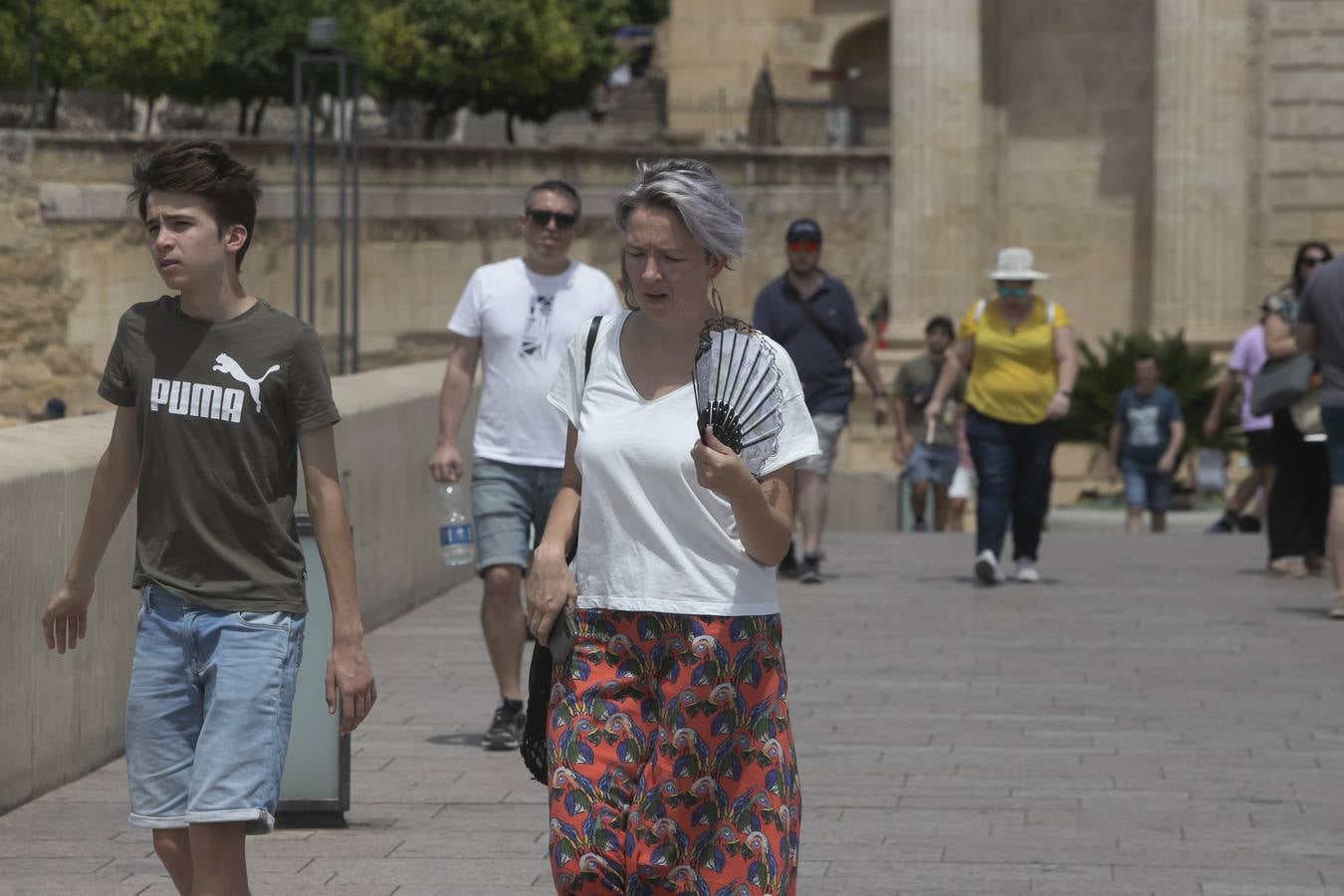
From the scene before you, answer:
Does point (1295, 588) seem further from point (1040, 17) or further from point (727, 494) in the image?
point (1040, 17)

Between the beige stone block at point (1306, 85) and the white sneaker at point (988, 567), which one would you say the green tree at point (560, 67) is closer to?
the beige stone block at point (1306, 85)

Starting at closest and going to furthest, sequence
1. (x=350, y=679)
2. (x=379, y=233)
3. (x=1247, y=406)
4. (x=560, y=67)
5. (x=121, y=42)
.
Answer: (x=350, y=679), (x=1247, y=406), (x=379, y=233), (x=121, y=42), (x=560, y=67)

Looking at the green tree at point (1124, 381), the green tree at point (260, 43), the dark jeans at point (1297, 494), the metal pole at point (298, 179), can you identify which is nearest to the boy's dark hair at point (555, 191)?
the dark jeans at point (1297, 494)

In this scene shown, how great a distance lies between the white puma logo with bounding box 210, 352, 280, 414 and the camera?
4730 mm

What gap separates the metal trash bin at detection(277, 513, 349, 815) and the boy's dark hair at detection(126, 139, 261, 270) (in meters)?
2.00

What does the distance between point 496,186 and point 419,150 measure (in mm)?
1773

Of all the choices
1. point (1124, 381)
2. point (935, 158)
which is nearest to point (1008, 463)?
point (1124, 381)

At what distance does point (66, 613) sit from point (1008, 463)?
8.07m

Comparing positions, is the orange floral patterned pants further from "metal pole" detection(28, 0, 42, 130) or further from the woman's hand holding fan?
"metal pole" detection(28, 0, 42, 130)

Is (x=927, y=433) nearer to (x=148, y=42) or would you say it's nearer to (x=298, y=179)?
(x=298, y=179)

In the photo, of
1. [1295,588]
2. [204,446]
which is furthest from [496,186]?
[204,446]

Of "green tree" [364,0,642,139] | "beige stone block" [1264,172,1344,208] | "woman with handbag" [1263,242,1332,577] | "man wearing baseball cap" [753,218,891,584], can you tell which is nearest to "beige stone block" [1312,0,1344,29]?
"beige stone block" [1264,172,1344,208]

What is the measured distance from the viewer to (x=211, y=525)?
4.77 m

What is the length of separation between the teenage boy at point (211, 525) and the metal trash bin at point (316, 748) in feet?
6.29
